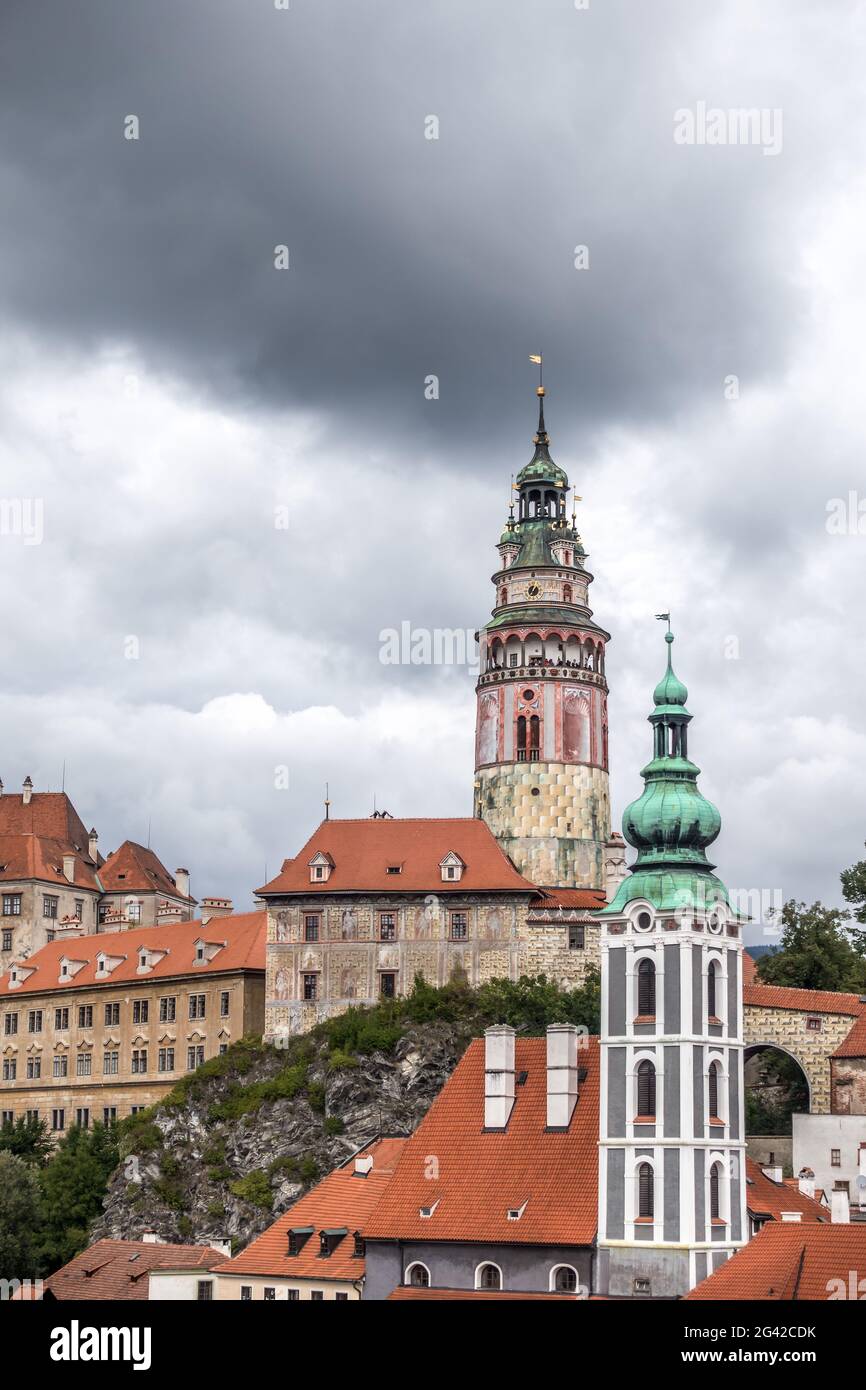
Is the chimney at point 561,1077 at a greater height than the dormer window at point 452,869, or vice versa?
the dormer window at point 452,869

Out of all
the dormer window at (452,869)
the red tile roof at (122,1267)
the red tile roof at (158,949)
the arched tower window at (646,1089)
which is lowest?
the red tile roof at (122,1267)

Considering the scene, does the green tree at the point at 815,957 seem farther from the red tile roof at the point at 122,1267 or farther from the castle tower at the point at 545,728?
the red tile roof at the point at 122,1267

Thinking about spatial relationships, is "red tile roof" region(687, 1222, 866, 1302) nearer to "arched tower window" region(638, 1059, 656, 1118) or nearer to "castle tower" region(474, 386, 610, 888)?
"arched tower window" region(638, 1059, 656, 1118)

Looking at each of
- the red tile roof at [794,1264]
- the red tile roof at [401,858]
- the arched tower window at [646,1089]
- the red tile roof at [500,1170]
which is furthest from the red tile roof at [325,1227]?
the red tile roof at [401,858]

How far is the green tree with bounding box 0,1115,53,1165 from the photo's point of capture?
261ft

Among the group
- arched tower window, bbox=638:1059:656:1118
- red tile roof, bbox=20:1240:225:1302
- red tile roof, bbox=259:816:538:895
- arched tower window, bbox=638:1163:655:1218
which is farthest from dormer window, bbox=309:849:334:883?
arched tower window, bbox=638:1163:655:1218

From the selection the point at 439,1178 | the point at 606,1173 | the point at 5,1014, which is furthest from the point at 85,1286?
the point at 5,1014

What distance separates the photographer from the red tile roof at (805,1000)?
64.4 m

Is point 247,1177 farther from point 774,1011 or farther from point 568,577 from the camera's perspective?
point 568,577

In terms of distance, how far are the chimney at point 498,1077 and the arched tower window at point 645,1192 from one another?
14.4ft

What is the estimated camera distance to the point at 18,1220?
7131cm

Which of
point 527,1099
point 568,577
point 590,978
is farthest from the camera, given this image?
point 568,577
